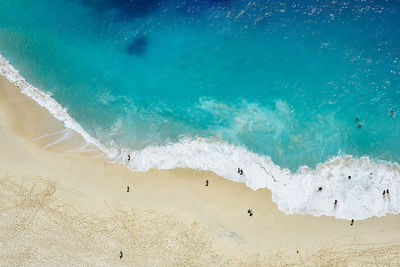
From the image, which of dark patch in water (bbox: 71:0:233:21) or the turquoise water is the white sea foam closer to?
the turquoise water

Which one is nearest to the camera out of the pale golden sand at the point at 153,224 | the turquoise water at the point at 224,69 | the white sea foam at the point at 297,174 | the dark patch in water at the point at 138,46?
the pale golden sand at the point at 153,224

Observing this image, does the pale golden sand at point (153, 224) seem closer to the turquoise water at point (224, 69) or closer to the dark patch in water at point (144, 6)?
the turquoise water at point (224, 69)

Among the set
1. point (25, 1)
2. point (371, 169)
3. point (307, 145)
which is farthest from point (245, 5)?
point (25, 1)

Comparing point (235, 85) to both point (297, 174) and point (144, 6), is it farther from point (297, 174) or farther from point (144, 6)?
point (144, 6)

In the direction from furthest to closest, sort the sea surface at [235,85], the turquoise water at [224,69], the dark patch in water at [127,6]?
the dark patch in water at [127,6] < the turquoise water at [224,69] < the sea surface at [235,85]

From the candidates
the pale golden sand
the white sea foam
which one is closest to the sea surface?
the white sea foam

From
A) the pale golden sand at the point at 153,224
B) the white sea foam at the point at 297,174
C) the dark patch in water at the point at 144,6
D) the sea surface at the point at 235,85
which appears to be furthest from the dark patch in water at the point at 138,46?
the pale golden sand at the point at 153,224

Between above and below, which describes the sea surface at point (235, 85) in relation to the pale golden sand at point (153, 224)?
above
